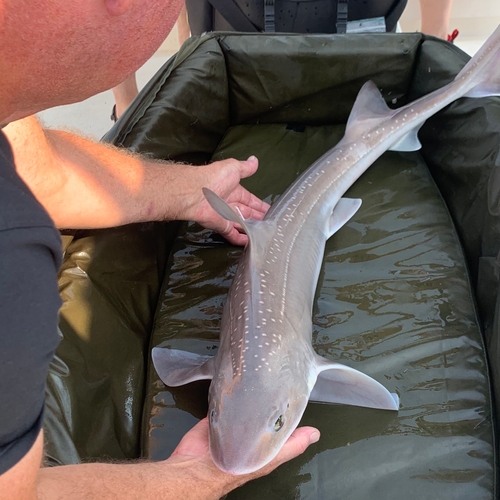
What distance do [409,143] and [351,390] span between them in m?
0.96

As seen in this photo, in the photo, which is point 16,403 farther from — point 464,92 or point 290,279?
point 464,92

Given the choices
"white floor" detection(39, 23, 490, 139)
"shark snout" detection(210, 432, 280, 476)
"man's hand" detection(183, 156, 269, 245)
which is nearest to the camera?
"shark snout" detection(210, 432, 280, 476)

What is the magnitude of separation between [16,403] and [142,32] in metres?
0.43

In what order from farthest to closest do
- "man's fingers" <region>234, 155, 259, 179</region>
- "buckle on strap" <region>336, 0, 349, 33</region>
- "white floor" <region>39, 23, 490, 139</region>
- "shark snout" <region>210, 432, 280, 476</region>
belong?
1. "white floor" <region>39, 23, 490, 139</region>
2. "buckle on strap" <region>336, 0, 349, 33</region>
3. "man's fingers" <region>234, 155, 259, 179</region>
4. "shark snout" <region>210, 432, 280, 476</region>

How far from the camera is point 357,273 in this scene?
4.62 feet

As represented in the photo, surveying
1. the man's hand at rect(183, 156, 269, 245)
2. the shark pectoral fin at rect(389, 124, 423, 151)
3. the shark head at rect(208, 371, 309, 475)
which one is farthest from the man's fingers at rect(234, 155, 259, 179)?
the shark head at rect(208, 371, 309, 475)

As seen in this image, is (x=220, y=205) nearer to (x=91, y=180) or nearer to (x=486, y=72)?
(x=91, y=180)

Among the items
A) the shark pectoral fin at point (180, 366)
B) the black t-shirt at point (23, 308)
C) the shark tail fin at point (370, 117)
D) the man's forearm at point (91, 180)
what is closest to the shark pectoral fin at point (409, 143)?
the shark tail fin at point (370, 117)

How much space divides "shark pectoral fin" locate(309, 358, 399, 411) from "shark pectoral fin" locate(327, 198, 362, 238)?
467mm

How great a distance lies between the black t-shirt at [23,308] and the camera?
498 mm

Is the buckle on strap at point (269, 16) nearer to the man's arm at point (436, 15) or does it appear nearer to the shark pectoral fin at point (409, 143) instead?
the shark pectoral fin at point (409, 143)

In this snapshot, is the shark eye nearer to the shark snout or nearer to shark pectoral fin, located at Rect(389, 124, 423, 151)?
the shark snout

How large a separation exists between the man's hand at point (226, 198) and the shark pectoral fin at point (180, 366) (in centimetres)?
42

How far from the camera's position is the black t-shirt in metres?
0.50
